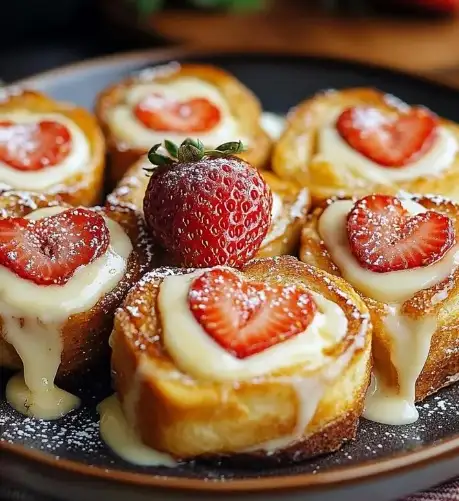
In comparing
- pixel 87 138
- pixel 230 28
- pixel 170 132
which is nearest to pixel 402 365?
pixel 170 132

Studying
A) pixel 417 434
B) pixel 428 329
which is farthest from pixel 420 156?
pixel 417 434

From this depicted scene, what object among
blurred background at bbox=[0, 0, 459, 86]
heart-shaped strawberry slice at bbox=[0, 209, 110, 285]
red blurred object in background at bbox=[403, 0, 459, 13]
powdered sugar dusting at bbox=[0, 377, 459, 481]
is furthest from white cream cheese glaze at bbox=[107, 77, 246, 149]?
red blurred object in background at bbox=[403, 0, 459, 13]

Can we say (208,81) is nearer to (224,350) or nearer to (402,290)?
(402,290)

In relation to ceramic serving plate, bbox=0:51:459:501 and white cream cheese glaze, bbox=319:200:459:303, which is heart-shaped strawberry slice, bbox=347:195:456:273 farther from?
ceramic serving plate, bbox=0:51:459:501

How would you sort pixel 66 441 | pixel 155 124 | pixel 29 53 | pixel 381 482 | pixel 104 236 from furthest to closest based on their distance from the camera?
pixel 29 53, pixel 155 124, pixel 104 236, pixel 66 441, pixel 381 482

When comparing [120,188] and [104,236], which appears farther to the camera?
[120,188]

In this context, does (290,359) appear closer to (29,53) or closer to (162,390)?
(162,390)
